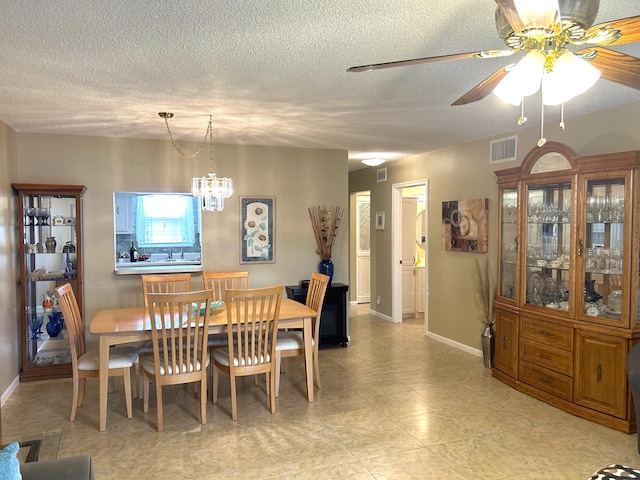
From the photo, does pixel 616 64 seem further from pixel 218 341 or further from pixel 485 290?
pixel 218 341

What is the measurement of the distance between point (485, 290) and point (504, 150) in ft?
4.89

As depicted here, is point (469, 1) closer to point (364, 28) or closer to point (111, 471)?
point (364, 28)

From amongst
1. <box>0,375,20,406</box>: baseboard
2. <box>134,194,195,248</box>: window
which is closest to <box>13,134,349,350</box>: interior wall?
<box>134,194,195,248</box>: window

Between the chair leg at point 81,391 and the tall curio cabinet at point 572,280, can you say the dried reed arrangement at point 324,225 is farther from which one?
the chair leg at point 81,391

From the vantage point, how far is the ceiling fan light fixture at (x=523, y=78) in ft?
5.31

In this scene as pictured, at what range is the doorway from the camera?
6.73 metres

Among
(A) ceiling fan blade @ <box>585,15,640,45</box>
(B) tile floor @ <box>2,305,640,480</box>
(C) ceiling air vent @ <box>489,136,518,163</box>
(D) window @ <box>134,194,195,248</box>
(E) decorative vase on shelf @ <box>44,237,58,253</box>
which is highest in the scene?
(C) ceiling air vent @ <box>489,136,518,163</box>

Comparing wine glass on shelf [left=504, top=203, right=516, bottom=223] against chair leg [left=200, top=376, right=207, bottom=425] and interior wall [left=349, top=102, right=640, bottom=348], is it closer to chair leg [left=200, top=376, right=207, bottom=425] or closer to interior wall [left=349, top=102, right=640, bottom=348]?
interior wall [left=349, top=102, right=640, bottom=348]

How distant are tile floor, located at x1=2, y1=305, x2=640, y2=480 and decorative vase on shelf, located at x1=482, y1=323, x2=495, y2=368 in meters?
0.21

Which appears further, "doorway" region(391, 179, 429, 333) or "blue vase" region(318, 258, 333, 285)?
"doorway" region(391, 179, 429, 333)

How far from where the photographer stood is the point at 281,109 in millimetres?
3660

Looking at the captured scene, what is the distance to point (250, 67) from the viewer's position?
8.78ft

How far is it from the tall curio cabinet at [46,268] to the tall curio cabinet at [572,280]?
4.13m

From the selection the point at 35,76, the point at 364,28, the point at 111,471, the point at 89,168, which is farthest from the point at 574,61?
the point at 89,168
